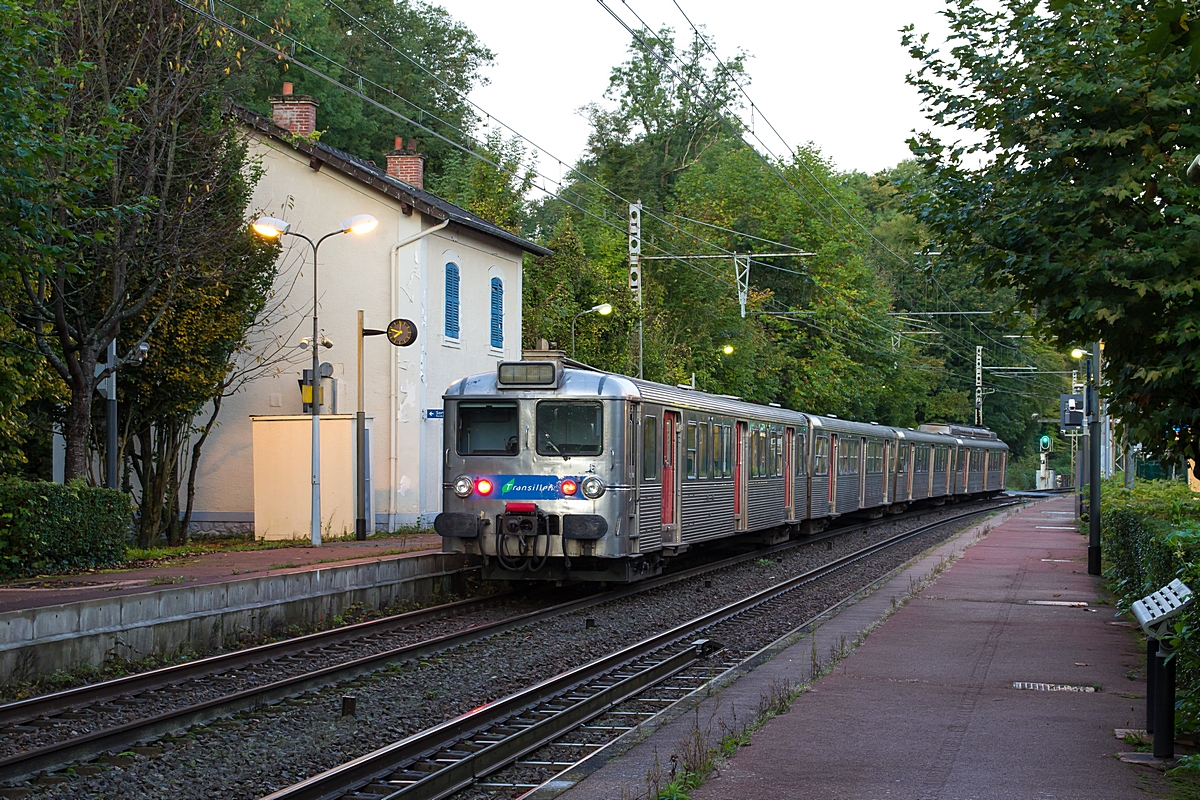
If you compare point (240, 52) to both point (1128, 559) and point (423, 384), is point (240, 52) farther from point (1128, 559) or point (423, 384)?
point (1128, 559)

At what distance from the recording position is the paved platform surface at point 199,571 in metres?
13.4

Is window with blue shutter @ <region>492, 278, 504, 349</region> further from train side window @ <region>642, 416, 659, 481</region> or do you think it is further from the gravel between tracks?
train side window @ <region>642, 416, 659, 481</region>

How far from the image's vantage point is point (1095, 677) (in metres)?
10.5

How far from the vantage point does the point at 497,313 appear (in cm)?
3130

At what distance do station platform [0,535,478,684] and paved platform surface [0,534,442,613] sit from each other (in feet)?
0.05

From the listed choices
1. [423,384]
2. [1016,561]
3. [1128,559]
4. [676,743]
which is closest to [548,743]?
[676,743]

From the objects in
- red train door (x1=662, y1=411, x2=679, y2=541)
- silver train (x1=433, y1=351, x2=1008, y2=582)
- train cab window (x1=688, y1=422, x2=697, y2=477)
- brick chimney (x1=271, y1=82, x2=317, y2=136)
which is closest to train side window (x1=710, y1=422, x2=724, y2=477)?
silver train (x1=433, y1=351, x2=1008, y2=582)

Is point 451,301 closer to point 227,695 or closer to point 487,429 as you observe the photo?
point 487,429

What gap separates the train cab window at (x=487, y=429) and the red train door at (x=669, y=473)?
2318mm

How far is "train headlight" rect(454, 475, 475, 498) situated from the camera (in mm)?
16266

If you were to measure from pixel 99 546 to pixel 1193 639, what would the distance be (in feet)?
45.5

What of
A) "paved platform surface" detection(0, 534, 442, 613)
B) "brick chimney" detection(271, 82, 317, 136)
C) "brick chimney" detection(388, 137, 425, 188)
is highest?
"brick chimney" detection(271, 82, 317, 136)

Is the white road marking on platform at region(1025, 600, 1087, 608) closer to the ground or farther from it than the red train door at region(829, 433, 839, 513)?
closer to the ground

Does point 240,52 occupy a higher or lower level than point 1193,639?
higher
